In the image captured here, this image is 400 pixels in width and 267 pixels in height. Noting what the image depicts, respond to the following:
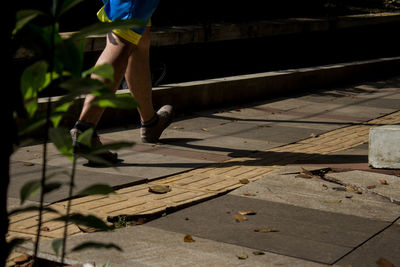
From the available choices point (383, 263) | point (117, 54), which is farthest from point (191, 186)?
point (383, 263)

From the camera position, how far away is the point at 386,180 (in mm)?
4980

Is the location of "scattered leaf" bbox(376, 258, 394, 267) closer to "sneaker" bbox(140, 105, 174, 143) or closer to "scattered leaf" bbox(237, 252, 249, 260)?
"scattered leaf" bbox(237, 252, 249, 260)

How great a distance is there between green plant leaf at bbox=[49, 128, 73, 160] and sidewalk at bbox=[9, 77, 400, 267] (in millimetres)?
464

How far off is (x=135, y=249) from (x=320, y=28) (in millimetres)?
10221

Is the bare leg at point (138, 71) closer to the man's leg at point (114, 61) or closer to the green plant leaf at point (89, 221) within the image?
the man's leg at point (114, 61)

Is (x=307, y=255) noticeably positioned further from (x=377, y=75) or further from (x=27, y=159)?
(x=377, y=75)

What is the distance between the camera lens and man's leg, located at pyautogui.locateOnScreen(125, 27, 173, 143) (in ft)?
18.9

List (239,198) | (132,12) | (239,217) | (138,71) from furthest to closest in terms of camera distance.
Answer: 1. (138,71)
2. (132,12)
3. (239,198)
4. (239,217)

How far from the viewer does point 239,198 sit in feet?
14.7

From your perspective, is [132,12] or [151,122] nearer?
[132,12]

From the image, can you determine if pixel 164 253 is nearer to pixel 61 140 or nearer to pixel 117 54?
pixel 61 140

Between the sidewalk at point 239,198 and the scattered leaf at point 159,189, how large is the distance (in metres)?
0.05

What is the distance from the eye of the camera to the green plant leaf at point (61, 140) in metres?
1.73

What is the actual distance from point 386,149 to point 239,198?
4.68 feet
